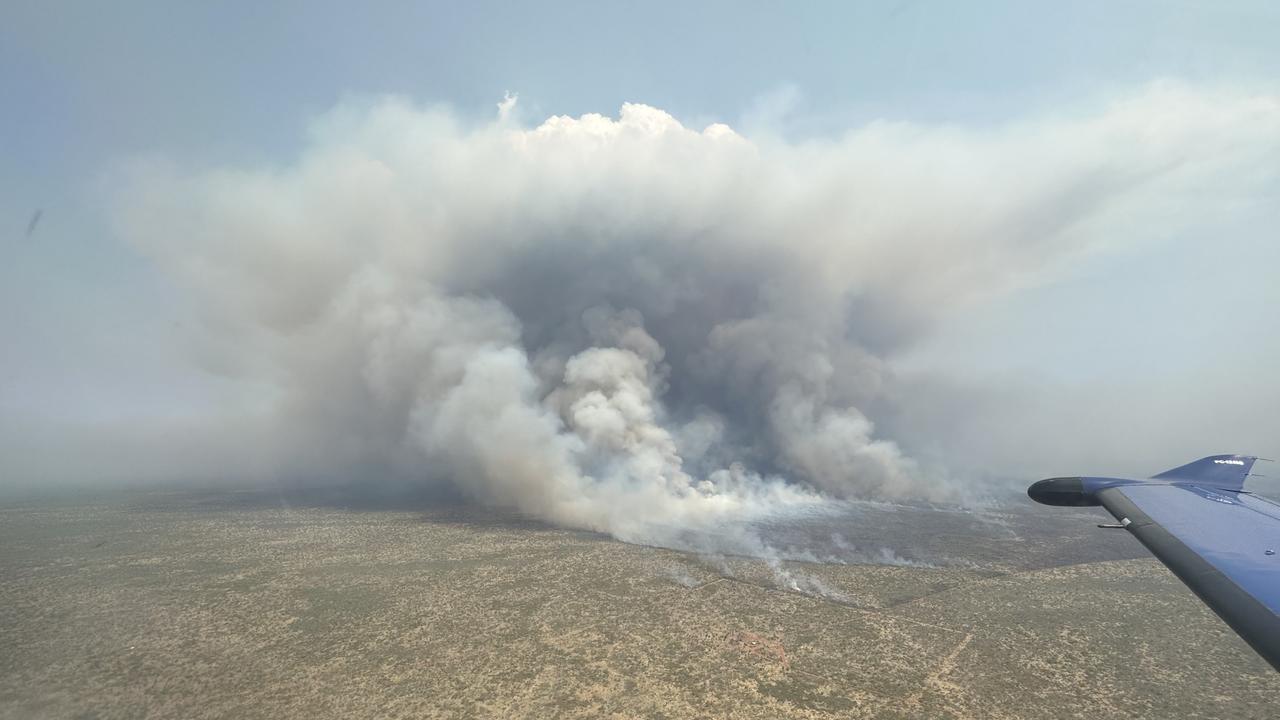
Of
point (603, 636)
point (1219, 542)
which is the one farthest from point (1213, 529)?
point (603, 636)

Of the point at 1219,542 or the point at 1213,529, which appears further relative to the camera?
the point at 1213,529

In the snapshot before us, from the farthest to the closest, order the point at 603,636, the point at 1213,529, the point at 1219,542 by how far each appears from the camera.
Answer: the point at 603,636 → the point at 1213,529 → the point at 1219,542

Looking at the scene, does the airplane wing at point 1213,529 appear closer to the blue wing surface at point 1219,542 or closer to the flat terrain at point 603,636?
the blue wing surface at point 1219,542

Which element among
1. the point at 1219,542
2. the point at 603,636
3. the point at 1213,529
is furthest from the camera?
A: the point at 603,636

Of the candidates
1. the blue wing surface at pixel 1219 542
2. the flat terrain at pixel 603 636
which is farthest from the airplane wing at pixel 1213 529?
the flat terrain at pixel 603 636

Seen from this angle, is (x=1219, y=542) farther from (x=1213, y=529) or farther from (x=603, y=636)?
(x=603, y=636)

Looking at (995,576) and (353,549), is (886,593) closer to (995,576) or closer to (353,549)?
(995,576)

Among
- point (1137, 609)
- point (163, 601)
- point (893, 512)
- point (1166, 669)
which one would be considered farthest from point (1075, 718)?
point (893, 512)
